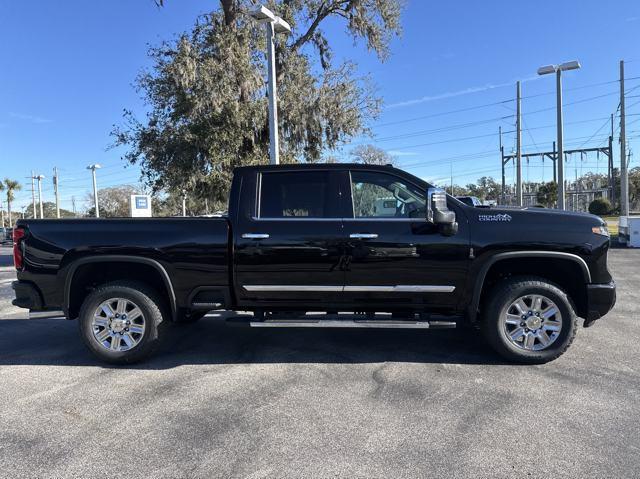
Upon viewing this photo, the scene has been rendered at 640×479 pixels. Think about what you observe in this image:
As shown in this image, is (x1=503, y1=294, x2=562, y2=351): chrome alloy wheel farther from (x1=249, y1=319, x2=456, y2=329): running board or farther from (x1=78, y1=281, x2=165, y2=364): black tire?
(x1=78, y1=281, x2=165, y2=364): black tire

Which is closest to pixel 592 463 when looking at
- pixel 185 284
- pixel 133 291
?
pixel 185 284

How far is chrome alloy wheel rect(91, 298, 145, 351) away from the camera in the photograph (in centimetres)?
513

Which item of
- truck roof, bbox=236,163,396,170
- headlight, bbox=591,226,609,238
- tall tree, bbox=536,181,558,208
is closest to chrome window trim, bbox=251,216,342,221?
truck roof, bbox=236,163,396,170

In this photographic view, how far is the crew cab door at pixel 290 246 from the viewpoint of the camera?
195 inches

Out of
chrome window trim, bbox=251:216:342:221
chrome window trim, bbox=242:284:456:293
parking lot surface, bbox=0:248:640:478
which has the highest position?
chrome window trim, bbox=251:216:342:221

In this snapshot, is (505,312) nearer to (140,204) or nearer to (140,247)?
(140,247)

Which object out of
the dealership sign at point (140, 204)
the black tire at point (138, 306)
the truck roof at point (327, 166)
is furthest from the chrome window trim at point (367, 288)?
the dealership sign at point (140, 204)

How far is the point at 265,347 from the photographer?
18.8 ft

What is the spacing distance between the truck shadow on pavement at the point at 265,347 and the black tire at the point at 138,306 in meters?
0.16

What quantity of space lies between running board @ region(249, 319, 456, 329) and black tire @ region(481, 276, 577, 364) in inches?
16.1

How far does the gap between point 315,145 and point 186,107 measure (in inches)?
189

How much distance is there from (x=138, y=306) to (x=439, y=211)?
3.15 m

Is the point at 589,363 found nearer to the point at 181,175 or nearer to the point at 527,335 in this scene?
the point at 527,335

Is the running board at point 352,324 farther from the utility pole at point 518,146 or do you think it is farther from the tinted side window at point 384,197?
the utility pole at point 518,146
